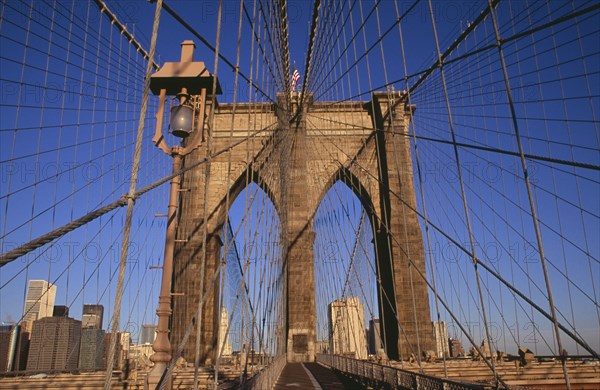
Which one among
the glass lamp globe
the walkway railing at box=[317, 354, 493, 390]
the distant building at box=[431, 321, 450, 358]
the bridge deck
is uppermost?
the glass lamp globe

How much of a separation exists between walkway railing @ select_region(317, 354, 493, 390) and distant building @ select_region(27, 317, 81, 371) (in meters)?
5.86

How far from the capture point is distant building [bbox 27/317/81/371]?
9391mm

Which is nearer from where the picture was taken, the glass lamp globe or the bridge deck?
the glass lamp globe

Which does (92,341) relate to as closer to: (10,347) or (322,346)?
(10,347)

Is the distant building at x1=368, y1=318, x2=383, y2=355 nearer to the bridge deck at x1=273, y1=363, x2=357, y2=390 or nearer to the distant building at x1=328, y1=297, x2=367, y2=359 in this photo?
the distant building at x1=328, y1=297, x2=367, y2=359

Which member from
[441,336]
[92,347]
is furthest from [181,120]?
[92,347]

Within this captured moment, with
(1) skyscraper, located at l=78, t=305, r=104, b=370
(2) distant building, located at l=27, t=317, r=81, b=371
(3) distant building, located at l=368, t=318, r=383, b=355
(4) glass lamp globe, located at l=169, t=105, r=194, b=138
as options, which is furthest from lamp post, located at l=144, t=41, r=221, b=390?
(1) skyscraper, located at l=78, t=305, r=104, b=370

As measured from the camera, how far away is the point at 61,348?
1273cm

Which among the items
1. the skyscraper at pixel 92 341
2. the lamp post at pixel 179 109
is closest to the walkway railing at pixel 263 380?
the lamp post at pixel 179 109

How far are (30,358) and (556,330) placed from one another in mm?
13976

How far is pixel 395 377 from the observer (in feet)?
22.1

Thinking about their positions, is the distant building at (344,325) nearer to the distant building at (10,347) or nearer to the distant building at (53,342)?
the distant building at (53,342)

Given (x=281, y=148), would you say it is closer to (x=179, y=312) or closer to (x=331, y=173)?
(x=331, y=173)

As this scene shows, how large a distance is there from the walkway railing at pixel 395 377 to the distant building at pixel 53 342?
19.2 feet
